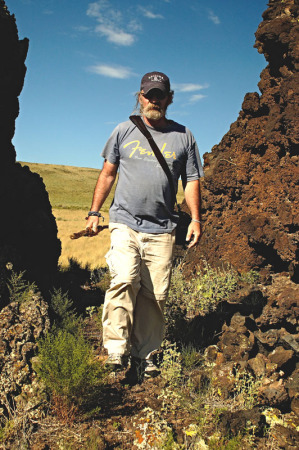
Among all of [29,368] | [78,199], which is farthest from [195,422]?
[78,199]

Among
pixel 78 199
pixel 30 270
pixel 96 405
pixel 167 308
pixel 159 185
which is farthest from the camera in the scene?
pixel 78 199

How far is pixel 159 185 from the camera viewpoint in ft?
12.3

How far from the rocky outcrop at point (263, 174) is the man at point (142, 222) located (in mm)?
1758

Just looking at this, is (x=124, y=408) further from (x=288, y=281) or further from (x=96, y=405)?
(x=288, y=281)

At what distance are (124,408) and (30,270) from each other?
2003 mm

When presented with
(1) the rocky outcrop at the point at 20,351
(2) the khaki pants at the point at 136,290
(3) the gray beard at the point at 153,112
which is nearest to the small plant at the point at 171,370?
(2) the khaki pants at the point at 136,290

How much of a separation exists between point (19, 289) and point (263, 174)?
12.0 ft

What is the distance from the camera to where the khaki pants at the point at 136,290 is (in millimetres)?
3619

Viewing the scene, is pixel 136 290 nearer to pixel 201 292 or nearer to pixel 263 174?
pixel 201 292

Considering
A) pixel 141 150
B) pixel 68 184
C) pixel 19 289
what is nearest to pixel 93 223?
A: pixel 141 150

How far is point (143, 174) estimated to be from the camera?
3754 mm

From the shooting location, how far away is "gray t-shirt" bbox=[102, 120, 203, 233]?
12.3 ft

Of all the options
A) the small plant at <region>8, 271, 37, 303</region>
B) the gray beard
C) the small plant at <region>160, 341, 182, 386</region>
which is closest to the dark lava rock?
the small plant at <region>160, 341, 182, 386</region>

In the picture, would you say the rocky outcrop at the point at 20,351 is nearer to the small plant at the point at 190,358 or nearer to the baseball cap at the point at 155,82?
the small plant at the point at 190,358
